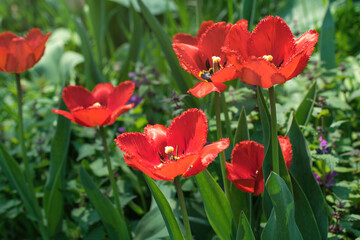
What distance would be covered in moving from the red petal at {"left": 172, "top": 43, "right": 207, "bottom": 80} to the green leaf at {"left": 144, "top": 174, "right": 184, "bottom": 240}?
0.25 m

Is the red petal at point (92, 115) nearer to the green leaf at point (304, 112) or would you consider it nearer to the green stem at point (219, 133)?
the green stem at point (219, 133)

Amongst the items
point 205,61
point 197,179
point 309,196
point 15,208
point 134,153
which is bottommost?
point 15,208

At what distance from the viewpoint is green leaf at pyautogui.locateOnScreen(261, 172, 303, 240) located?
760mm

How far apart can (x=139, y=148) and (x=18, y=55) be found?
0.59m

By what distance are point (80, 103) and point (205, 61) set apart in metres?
0.45

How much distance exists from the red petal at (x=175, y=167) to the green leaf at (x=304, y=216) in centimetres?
33

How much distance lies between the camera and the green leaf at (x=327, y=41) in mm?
1776

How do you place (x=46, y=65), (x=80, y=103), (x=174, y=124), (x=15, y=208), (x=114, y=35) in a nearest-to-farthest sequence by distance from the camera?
(x=174, y=124) < (x=80, y=103) < (x=15, y=208) < (x=46, y=65) < (x=114, y=35)

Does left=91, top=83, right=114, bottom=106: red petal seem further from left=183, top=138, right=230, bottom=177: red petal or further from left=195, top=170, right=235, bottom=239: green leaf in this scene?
left=183, top=138, right=230, bottom=177: red petal

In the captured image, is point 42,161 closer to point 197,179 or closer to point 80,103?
point 80,103

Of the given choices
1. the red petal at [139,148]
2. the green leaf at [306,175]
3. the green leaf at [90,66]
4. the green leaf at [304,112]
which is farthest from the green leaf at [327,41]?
the red petal at [139,148]

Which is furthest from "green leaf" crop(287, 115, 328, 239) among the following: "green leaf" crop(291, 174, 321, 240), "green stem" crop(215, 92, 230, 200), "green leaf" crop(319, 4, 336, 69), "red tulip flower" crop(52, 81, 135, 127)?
"green leaf" crop(319, 4, 336, 69)

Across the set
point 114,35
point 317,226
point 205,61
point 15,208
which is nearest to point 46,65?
point 114,35

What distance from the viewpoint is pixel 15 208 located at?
4.98ft
